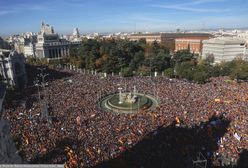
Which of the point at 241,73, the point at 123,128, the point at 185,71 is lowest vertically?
the point at 123,128

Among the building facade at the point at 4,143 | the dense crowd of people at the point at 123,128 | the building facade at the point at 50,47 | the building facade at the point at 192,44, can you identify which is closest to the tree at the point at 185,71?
the dense crowd of people at the point at 123,128

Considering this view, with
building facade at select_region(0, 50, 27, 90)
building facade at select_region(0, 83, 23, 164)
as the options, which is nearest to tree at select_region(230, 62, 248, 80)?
building facade at select_region(0, 50, 27, 90)

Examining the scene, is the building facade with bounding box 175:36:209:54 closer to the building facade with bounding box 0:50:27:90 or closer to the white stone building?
the white stone building

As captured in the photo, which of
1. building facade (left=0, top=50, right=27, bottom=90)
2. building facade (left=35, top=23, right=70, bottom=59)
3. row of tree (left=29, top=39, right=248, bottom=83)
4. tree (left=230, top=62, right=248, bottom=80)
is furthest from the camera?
building facade (left=35, top=23, right=70, bottom=59)

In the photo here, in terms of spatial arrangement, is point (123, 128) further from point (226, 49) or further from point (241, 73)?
point (226, 49)

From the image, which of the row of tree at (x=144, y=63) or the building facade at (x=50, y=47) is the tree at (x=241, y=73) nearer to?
the row of tree at (x=144, y=63)

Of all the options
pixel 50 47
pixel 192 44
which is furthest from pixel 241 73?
pixel 50 47
